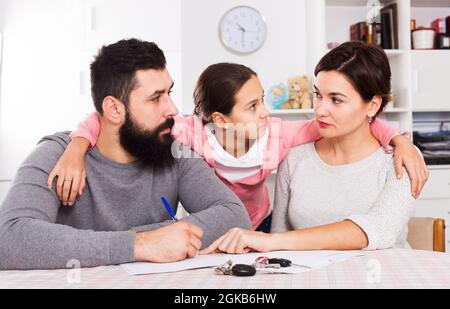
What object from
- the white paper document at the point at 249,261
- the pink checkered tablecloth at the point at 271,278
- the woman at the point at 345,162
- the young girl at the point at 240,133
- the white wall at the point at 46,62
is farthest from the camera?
the white wall at the point at 46,62

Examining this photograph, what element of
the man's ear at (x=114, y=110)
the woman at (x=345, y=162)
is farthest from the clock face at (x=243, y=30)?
A: the man's ear at (x=114, y=110)

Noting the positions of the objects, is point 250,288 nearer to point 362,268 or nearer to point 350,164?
point 362,268

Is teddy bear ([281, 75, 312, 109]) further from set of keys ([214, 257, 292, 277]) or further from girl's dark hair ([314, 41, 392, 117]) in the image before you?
set of keys ([214, 257, 292, 277])

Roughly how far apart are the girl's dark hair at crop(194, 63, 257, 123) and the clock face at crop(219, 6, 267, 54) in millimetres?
1893

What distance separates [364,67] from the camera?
1582 millimetres

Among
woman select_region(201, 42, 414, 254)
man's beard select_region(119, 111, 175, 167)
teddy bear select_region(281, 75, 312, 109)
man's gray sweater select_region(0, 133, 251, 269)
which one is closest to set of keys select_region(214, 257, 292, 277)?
man's gray sweater select_region(0, 133, 251, 269)

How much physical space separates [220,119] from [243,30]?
2.06 meters

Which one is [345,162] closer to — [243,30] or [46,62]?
[46,62]

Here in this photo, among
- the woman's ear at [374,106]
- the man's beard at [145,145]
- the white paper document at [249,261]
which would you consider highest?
the woman's ear at [374,106]

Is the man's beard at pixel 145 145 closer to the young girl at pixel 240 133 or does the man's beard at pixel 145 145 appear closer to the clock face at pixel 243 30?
the young girl at pixel 240 133

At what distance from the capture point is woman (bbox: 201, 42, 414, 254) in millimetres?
1554

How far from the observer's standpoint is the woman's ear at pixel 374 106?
64.4 inches

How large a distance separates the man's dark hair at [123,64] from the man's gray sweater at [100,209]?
188 mm

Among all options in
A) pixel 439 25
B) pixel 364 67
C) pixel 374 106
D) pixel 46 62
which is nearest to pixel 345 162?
pixel 374 106
